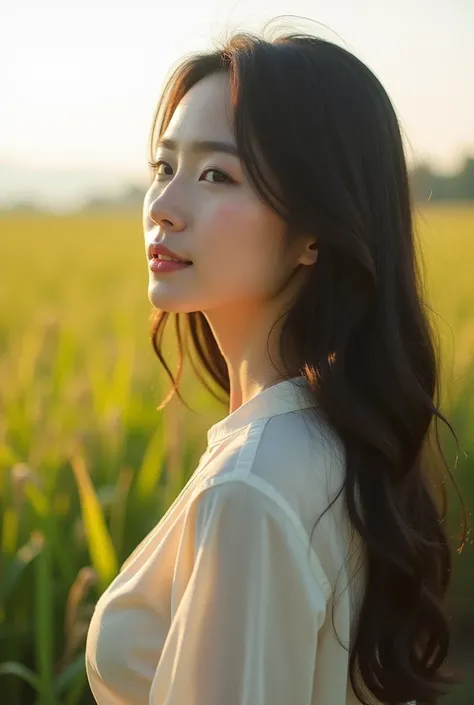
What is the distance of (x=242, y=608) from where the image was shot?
1.01 metres

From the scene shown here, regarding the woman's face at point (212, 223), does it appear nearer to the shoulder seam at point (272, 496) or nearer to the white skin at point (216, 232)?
the white skin at point (216, 232)

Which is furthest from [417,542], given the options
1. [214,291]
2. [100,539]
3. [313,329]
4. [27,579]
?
[27,579]

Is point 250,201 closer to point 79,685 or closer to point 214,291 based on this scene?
point 214,291

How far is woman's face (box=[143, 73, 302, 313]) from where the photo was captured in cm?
121

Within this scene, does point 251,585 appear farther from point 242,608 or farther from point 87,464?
point 87,464

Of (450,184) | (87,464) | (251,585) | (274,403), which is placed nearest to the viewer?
(251,585)

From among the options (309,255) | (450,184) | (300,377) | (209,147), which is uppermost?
(450,184)

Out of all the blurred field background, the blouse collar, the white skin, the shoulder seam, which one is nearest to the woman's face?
the white skin

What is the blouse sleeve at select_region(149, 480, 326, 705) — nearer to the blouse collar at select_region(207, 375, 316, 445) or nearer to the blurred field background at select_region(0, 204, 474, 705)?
the blouse collar at select_region(207, 375, 316, 445)

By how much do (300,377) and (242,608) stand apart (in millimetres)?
318

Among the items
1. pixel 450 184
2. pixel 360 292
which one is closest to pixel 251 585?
pixel 360 292

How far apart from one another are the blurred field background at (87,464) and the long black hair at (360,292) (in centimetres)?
31

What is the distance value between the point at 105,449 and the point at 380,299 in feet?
6.16

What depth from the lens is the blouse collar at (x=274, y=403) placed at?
46.5 inches
